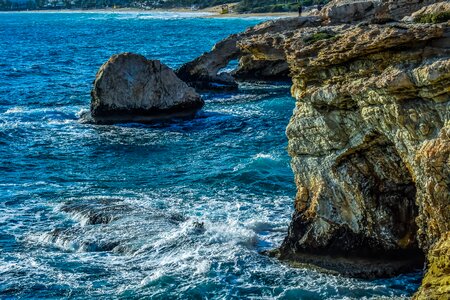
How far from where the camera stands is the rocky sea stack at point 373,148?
65.4 feet

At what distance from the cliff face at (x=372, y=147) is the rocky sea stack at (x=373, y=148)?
0.10 feet

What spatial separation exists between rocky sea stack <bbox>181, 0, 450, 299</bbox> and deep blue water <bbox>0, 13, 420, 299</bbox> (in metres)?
1.29

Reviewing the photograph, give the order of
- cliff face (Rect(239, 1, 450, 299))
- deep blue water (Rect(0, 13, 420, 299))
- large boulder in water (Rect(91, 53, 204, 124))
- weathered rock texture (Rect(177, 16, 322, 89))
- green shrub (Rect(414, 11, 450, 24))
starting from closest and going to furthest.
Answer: cliff face (Rect(239, 1, 450, 299)), green shrub (Rect(414, 11, 450, 24)), deep blue water (Rect(0, 13, 420, 299)), large boulder in water (Rect(91, 53, 204, 124)), weathered rock texture (Rect(177, 16, 322, 89))

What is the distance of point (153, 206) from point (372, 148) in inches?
437

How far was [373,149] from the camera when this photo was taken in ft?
75.7

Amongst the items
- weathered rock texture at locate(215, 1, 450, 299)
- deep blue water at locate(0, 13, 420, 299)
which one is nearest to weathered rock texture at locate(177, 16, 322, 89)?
deep blue water at locate(0, 13, 420, 299)

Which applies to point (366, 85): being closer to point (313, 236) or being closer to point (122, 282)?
point (313, 236)

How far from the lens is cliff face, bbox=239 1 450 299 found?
19.9 metres

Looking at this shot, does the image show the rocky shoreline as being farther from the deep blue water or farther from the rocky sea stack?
the deep blue water

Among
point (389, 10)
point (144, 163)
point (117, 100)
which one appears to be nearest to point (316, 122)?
point (144, 163)

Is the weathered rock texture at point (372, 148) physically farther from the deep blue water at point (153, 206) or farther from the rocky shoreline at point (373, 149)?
the deep blue water at point (153, 206)

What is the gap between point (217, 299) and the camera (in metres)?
22.3

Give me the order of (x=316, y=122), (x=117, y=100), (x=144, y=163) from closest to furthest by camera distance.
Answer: (x=316, y=122) → (x=144, y=163) → (x=117, y=100)

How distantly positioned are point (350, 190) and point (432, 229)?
3.31 m
